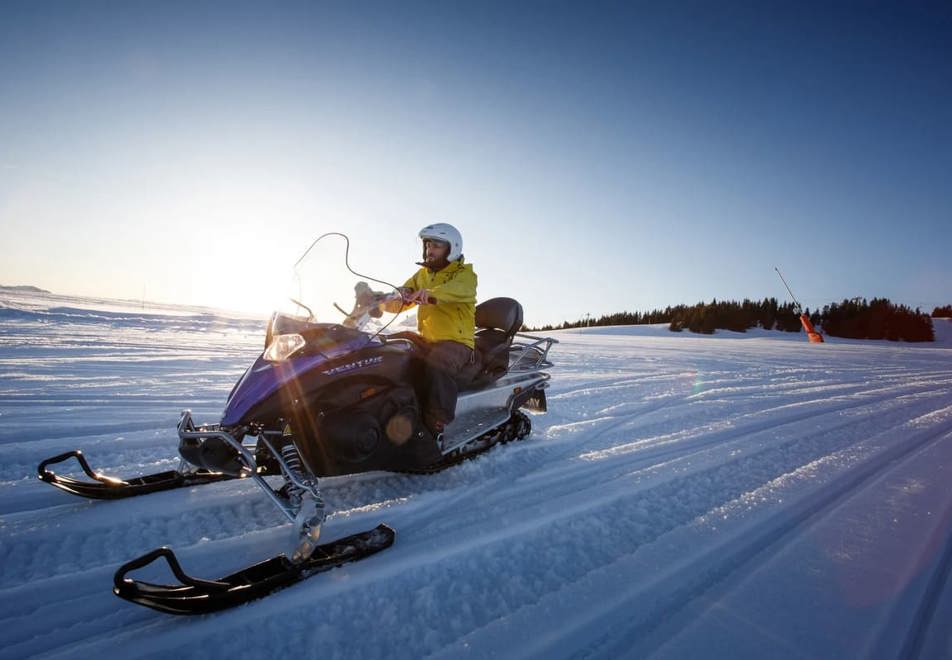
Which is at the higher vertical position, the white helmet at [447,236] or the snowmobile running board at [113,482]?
the white helmet at [447,236]

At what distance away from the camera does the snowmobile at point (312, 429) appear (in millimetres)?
2088

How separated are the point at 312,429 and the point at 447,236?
6.27ft

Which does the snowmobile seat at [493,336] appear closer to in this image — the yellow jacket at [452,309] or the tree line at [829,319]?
the yellow jacket at [452,309]

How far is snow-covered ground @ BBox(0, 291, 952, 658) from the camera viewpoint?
1777 mm

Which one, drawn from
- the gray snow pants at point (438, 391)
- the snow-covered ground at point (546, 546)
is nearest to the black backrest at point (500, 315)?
the gray snow pants at point (438, 391)

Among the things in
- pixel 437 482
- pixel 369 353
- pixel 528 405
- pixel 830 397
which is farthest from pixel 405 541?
pixel 830 397

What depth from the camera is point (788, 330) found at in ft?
83.9

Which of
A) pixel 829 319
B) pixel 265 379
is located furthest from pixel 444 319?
pixel 829 319

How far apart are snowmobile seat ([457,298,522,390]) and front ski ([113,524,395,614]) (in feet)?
6.20

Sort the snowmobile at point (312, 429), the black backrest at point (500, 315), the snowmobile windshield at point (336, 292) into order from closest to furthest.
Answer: the snowmobile at point (312, 429) < the snowmobile windshield at point (336, 292) < the black backrest at point (500, 315)

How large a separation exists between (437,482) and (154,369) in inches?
252

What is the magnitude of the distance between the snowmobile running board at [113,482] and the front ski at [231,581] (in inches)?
39.9

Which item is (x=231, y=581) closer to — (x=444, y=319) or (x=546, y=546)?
(x=546, y=546)

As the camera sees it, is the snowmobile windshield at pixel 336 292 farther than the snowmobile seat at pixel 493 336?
No
